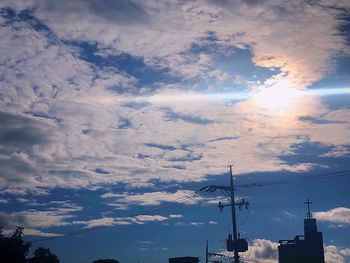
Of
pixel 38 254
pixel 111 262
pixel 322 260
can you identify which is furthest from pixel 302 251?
pixel 38 254

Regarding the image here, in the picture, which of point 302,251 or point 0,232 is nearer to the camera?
point 0,232

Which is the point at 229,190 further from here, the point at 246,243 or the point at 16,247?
the point at 16,247

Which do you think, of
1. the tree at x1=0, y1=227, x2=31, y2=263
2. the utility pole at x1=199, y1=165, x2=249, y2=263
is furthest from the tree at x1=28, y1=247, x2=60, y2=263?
the utility pole at x1=199, y1=165, x2=249, y2=263

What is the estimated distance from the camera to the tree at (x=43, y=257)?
7000 cm

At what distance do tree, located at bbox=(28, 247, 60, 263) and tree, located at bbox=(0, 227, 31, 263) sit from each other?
46.1 feet

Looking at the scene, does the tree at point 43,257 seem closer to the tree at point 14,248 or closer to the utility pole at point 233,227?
the tree at point 14,248

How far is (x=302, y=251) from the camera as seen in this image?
→ 89375 mm

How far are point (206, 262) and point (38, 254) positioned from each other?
91.2 feet

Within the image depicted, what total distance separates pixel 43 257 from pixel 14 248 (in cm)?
1760

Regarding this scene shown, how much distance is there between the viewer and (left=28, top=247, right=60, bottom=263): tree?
70.0 metres

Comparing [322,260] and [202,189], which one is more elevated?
[202,189]

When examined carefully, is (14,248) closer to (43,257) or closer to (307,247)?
(43,257)

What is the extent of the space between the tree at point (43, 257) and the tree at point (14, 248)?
1406 centimetres

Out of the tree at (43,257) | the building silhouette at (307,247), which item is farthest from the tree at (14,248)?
the building silhouette at (307,247)
